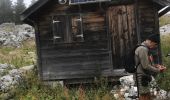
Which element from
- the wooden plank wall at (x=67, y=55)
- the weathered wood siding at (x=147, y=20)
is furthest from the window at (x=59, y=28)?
the weathered wood siding at (x=147, y=20)

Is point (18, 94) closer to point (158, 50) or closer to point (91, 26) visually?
point (91, 26)

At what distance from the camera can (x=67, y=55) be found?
18.0m

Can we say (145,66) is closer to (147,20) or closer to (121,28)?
(147,20)

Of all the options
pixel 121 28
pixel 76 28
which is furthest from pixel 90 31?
pixel 121 28

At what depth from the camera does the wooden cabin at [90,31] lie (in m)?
17.7

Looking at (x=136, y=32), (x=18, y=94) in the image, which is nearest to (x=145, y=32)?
(x=136, y=32)

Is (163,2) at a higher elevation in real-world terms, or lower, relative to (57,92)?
higher

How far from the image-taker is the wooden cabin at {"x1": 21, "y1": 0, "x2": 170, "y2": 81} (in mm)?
17656

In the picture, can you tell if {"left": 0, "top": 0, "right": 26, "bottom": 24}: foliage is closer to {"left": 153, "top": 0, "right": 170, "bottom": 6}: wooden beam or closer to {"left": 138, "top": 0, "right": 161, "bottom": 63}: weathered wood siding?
{"left": 138, "top": 0, "right": 161, "bottom": 63}: weathered wood siding

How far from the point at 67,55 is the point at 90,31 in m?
1.34

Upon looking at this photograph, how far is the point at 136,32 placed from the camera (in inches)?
694

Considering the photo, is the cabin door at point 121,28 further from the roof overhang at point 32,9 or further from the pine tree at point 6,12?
the pine tree at point 6,12

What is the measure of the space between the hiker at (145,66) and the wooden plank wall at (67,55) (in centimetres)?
714

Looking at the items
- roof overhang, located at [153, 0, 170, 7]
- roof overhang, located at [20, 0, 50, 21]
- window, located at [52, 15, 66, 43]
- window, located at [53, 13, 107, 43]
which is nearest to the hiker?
roof overhang, located at [153, 0, 170, 7]
